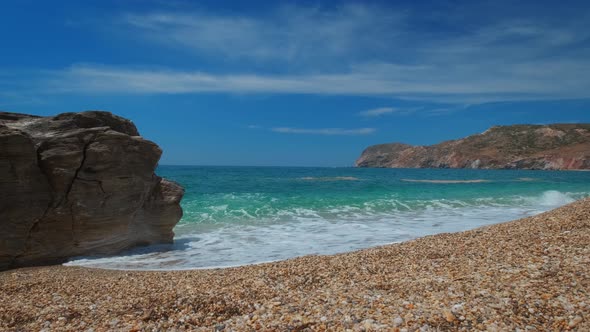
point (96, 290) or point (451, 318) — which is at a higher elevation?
point (451, 318)

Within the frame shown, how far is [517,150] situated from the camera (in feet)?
383

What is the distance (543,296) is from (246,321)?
359cm

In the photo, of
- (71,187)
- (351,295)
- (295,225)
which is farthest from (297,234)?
(351,295)

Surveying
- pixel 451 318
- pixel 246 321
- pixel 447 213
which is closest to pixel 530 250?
pixel 451 318

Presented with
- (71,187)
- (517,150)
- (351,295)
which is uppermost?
(517,150)

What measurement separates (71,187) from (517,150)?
13042 cm

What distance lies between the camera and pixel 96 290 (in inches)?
262

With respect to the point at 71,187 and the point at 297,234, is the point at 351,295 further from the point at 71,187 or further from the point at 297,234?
the point at 297,234

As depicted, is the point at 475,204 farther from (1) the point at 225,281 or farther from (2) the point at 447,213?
(1) the point at 225,281

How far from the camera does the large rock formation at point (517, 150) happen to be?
10250 cm

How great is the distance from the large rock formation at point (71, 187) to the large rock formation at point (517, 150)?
115441mm

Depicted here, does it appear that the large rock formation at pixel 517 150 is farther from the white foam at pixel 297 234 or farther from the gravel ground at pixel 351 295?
the gravel ground at pixel 351 295

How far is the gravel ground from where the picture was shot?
4.23 meters

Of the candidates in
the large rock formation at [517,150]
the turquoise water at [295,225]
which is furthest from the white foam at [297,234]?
the large rock formation at [517,150]
